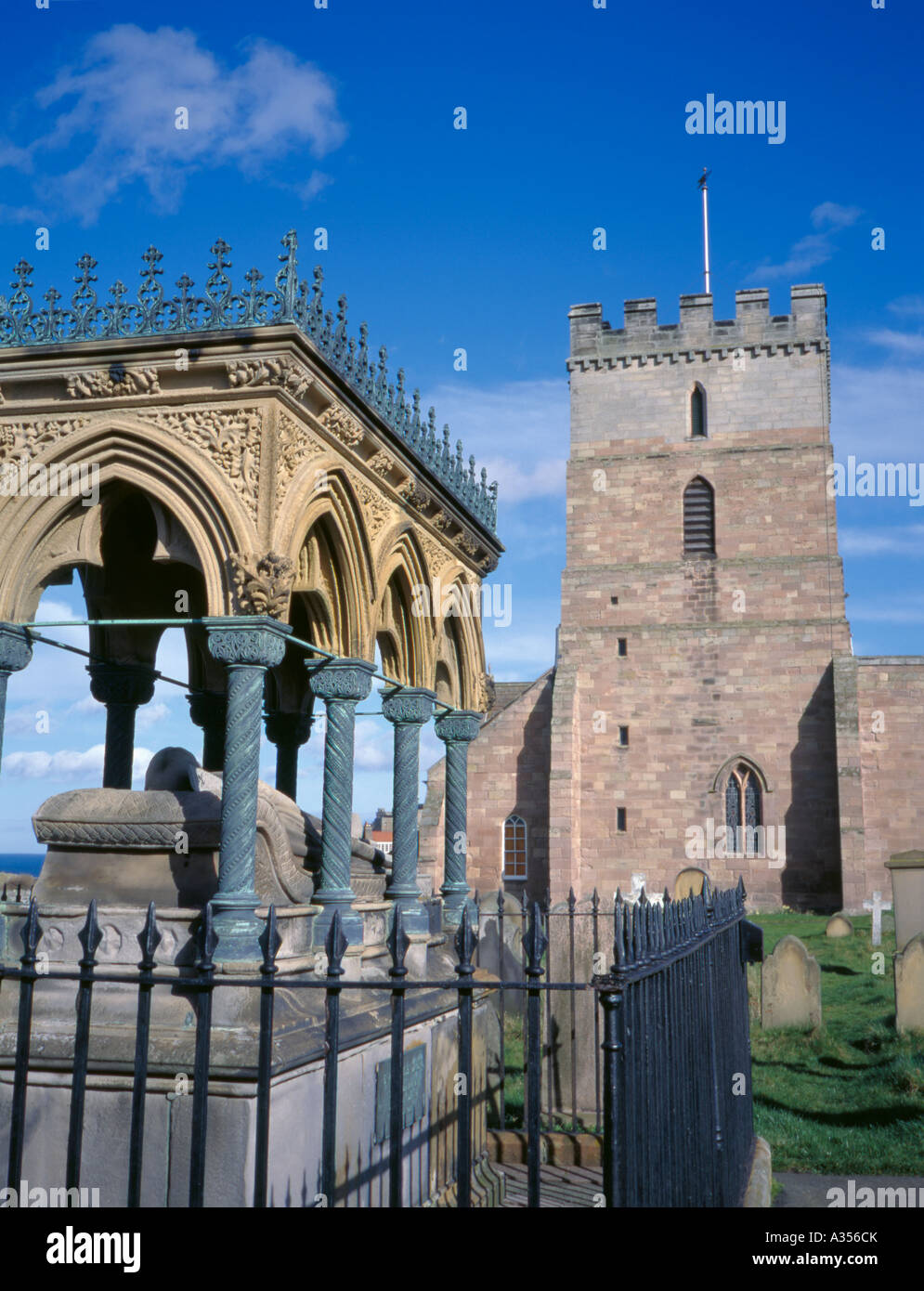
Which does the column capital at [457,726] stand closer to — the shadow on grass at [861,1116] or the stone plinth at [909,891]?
the shadow on grass at [861,1116]

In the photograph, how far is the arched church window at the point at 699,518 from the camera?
31.8m

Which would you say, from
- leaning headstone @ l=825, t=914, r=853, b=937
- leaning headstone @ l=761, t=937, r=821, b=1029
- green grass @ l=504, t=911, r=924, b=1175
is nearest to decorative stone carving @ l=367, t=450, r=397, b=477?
green grass @ l=504, t=911, r=924, b=1175

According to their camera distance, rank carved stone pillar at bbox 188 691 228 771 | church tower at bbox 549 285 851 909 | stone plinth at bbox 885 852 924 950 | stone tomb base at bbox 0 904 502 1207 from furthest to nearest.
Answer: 1. church tower at bbox 549 285 851 909
2. stone plinth at bbox 885 852 924 950
3. carved stone pillar at bbox 188 691 228 771
4. stone tomb base at bbox 0 904 502 1207

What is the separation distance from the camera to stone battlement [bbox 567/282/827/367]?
105 ft

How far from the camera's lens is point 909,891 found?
43.8 feet

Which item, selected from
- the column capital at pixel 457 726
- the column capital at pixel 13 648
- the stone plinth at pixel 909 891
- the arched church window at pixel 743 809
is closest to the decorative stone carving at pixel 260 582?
the column capital at pixel 13 648

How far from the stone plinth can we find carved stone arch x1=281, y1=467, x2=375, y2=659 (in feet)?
28.4

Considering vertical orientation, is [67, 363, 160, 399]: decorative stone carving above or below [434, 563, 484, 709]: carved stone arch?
above

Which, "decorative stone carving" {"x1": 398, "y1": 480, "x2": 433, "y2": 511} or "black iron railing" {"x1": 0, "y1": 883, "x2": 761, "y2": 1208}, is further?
"decorative stone carving" {"x1": 398, "y1": 480, "x2": 433, "y2": 511}

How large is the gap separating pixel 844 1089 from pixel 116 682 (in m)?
7.18

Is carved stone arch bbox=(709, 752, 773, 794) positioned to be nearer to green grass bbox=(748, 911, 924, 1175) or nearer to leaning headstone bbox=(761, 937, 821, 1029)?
green grass bbox=(748, 911, 924, 1175)

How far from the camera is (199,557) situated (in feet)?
20.1

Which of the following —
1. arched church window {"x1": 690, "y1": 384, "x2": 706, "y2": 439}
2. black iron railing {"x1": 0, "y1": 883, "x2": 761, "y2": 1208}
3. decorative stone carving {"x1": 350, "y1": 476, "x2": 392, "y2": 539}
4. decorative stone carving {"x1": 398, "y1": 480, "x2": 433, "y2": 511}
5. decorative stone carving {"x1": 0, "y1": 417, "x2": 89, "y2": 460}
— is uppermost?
arched church window {"x1": 690, "y1": 384, "x2": 706, "y2": 439}
